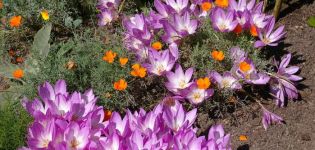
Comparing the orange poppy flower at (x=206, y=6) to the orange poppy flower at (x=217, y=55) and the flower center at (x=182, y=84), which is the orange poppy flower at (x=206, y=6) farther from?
the flower center at (x=182, y=84)

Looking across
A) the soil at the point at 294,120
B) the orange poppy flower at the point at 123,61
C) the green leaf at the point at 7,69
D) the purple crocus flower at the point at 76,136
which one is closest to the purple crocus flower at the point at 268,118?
the soil at the point at 294,120

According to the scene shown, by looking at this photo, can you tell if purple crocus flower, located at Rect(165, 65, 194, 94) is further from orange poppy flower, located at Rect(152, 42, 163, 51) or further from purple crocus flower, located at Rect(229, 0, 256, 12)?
purple crocus flower, located at Rect(229, 0, 256, 12)

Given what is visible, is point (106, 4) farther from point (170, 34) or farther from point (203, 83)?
point (203, 83)

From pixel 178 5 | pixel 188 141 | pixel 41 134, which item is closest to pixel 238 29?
pixel 178 5

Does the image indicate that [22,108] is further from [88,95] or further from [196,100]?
[196,100]

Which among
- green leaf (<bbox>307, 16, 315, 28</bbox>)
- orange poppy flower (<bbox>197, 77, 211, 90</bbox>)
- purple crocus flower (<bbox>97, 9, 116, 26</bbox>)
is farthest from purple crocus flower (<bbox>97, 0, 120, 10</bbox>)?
green leaf (<bbox>307, 16, 315, 28</bbox>)

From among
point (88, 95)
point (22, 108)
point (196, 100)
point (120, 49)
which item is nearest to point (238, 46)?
point (196, 100)

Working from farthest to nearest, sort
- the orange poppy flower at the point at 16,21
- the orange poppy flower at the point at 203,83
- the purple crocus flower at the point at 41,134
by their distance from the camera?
the orange poppy flower at the point at 16,21 < the orange poppy flower at the point at 203,83 < the purple crocus flower at the point at 41,134

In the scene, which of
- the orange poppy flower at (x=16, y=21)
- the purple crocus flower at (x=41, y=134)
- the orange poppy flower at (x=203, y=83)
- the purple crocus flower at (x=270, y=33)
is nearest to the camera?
the purple crocus flower at (x=41, y=134)

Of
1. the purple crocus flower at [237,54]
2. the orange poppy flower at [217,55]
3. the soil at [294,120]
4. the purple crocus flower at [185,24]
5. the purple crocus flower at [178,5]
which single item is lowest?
the soil at [294,120]
